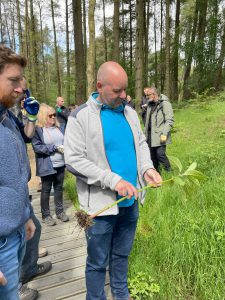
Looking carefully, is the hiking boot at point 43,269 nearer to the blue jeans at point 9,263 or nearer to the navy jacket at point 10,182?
the blue jeans at point 9,263

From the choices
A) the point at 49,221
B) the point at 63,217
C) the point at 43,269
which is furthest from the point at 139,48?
the point at 43,269

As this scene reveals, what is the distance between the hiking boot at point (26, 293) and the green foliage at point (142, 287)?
2.96 ft

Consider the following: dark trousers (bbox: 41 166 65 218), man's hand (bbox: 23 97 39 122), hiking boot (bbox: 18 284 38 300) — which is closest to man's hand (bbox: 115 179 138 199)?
man's hand (bbox: 23 97 39 122)

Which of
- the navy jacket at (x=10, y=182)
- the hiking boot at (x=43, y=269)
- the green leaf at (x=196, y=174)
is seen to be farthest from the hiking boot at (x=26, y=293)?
the green leaf at (x=196, y=174)

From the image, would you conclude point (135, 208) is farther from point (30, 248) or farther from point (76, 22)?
point (76, 22)

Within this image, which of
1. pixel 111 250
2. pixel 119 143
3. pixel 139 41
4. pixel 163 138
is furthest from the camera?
pixel 139 41

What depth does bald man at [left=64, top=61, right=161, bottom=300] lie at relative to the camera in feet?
6.60

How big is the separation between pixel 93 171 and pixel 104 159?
15 cm

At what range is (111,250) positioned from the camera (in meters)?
2.45

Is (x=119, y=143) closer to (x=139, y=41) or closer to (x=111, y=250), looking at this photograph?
(x=111, y=250)

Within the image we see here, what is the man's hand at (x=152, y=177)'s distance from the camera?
86.2 inches

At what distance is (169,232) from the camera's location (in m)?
3.08

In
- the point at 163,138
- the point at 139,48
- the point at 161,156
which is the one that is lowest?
the point at 161,156

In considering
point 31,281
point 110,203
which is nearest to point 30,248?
point 31,281
